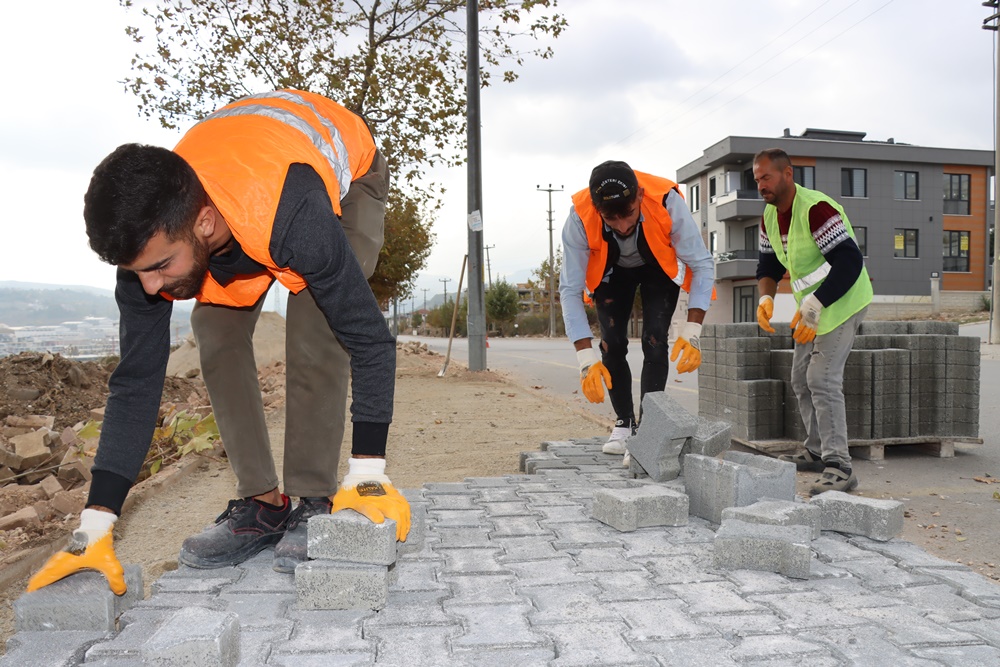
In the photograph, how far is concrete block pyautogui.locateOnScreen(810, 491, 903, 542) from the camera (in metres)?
2.69

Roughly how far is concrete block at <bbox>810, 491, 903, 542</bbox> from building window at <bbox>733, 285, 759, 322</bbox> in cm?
3141

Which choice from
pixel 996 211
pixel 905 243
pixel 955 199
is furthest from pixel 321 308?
pixel 955 199

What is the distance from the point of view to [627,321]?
4.35 metres

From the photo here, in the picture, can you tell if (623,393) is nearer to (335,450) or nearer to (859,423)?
(859,423)

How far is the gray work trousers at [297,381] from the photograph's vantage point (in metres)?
2.47

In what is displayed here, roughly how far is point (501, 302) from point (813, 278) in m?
43.8

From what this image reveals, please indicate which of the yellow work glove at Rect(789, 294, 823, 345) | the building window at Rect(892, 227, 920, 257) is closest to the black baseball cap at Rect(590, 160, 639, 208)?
the yellow work glove at Rect(789, 294, 823, 345)

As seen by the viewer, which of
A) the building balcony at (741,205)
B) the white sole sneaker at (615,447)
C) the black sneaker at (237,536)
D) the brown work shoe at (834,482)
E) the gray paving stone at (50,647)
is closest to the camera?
the gray paving stone at (50,647)

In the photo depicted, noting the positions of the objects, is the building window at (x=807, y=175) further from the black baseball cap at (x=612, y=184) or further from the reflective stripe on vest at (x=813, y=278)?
the black baseball cap at (x=612, y=184)

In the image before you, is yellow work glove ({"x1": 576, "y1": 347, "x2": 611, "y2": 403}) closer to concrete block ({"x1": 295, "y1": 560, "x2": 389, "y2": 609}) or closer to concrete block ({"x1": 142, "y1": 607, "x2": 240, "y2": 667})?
concrete block ({"x1": 295, "y1": 560, "x2": 389, "y2": 609})

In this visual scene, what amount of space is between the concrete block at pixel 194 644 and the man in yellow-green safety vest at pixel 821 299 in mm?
2974

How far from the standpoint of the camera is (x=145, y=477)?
4.33 metres

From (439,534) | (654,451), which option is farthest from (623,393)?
(439,534)

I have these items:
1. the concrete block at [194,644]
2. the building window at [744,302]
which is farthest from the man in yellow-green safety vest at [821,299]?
the building window at [744,302]
